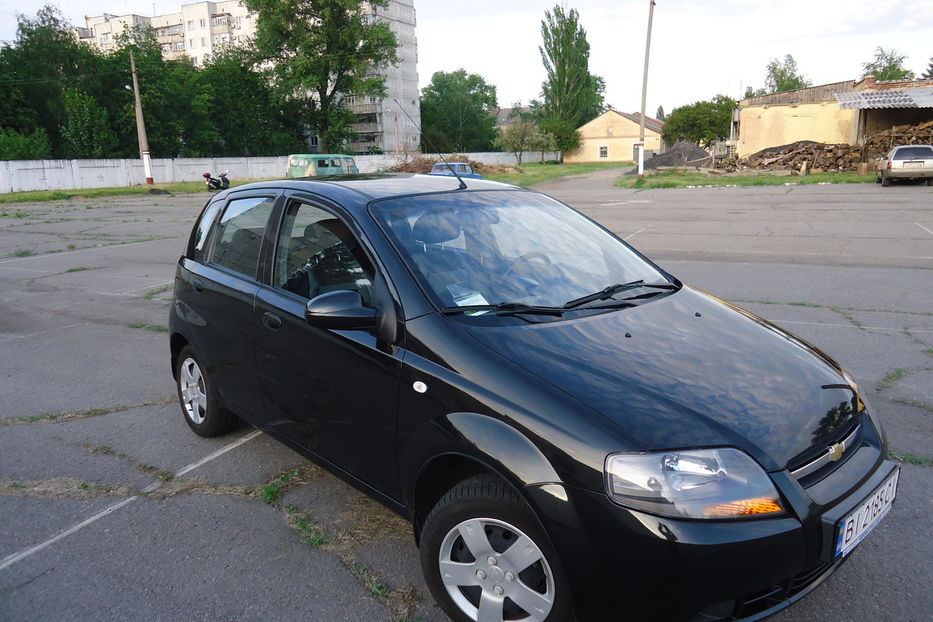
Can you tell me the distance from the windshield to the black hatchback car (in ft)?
0.04

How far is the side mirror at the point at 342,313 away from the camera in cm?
270

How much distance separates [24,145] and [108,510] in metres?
56.0

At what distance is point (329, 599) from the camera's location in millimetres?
2721

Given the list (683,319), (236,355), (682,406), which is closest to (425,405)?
(682,406)

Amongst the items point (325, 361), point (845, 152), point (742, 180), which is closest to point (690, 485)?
point (325, 361)

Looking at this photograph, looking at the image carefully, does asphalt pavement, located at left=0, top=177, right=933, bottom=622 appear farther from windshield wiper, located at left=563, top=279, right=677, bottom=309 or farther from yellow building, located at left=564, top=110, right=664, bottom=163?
yellow building, located at left=564, top=110, right=664, bottom=163

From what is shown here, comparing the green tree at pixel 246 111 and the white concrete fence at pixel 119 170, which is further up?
the green tree at pixel 246 111

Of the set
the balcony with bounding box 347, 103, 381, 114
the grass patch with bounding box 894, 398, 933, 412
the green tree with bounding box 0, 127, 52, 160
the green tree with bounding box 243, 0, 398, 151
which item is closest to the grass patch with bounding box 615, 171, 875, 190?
the grass patch with bounding box 894, 398, 933, 412

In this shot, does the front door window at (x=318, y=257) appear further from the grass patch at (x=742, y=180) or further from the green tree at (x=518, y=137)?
the green tree at (x=518, y=137)

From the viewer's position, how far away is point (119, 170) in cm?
4541

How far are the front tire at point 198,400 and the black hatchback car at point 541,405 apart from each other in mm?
456

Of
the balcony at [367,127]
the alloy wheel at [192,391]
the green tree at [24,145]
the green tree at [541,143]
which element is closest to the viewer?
the alloy wheel at [192,391]

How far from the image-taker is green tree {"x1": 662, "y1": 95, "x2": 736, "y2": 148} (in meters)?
71.2

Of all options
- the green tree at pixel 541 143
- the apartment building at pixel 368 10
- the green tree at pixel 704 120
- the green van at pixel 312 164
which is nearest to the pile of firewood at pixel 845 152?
the green van at pixel 312 164
